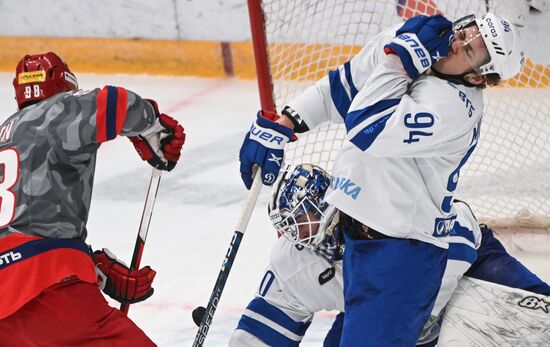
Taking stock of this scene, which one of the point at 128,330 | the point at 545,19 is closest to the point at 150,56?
the point at 545,19

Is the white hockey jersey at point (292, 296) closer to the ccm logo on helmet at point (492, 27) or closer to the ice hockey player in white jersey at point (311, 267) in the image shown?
the ice hockey player in white jersey at point (311, 267)

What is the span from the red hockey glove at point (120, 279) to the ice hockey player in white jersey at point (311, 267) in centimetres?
27

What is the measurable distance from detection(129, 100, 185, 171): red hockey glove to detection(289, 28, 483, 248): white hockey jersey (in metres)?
0.45

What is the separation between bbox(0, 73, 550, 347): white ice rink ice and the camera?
11.6 feet

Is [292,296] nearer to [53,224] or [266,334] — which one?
[266,334]

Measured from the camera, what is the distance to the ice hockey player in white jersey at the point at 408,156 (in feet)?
8.02

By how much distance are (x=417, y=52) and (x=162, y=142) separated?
0.74 meters

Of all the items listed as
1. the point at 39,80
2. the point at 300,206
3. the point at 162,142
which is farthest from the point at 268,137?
the point at 39,80

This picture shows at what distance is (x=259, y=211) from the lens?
4.38 metres

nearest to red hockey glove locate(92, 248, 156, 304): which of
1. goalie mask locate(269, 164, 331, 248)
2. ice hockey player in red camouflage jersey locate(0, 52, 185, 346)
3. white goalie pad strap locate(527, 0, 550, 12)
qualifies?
ice hockey player in red camouflage jersey locate(0, 52, 185, 346)

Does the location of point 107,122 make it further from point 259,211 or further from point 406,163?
point 259,211

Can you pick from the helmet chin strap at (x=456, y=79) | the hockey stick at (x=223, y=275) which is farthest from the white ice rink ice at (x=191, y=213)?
the helmet chin strap at (x=456, y=79)

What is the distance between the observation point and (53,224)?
2.60 m

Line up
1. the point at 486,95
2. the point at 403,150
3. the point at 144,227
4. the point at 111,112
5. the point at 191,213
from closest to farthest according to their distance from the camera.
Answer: the point at 403,150 → the point at 111,112 → the point at 144,227 → the point at 486,95 → the point at 191,213
